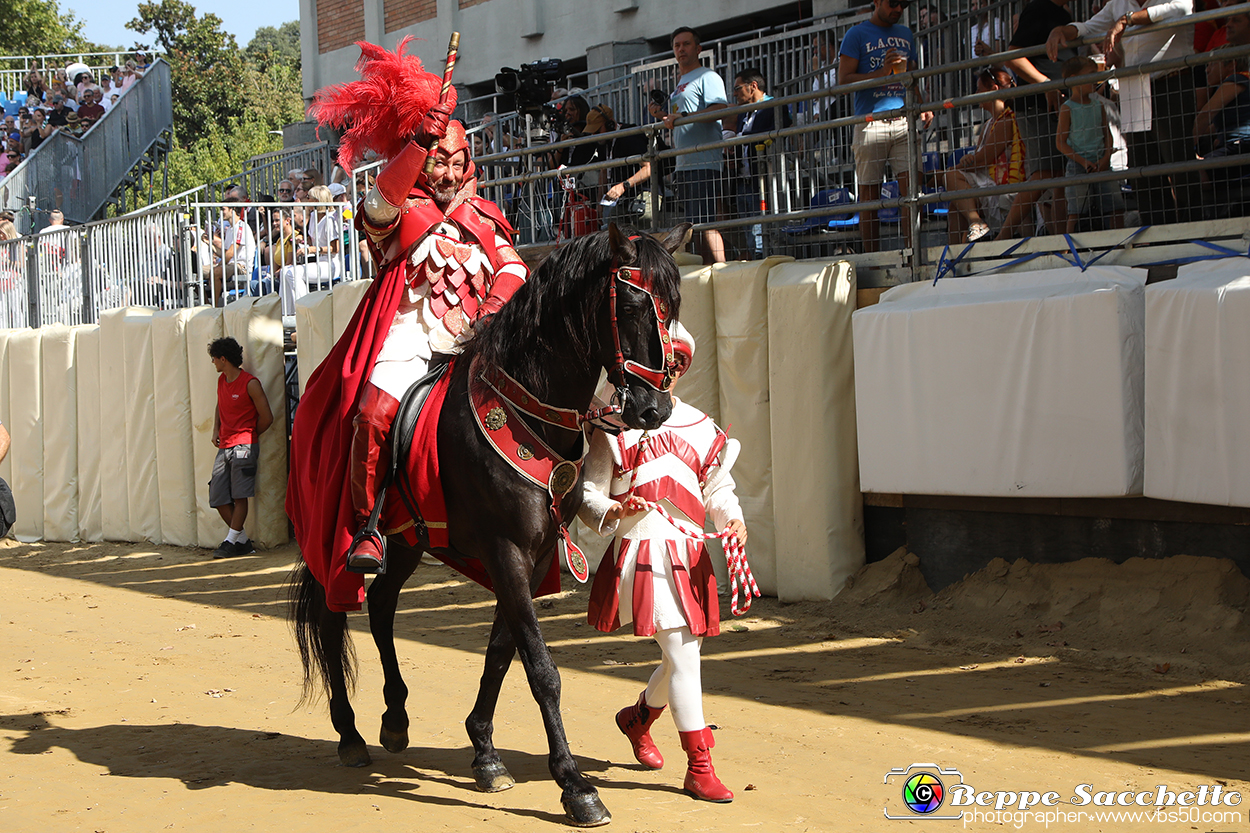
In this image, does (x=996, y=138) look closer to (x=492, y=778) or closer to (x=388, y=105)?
(x=388, y=105)

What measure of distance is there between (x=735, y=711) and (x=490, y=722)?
4.90 ft

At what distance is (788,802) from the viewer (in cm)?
420

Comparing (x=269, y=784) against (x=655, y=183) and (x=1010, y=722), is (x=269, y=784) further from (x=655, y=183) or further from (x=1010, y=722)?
(x=655, y=183)

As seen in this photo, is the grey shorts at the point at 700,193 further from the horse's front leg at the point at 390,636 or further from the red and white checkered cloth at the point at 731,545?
the red and white checkered cloth at the point at 731,545

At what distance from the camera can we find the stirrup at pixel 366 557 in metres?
4.41

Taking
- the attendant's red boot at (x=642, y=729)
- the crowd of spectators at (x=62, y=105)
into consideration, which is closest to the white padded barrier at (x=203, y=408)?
the attendant's red boot at (x=642, y=729)

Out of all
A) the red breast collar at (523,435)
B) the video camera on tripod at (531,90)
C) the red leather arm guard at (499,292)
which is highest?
the video camera on tripod at (531,90)

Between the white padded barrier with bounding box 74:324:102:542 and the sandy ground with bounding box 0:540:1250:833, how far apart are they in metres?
5.10

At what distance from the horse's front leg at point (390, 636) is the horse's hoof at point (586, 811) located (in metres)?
1.31

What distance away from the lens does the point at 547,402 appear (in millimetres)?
4188

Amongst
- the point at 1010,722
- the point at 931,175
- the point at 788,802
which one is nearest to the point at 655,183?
the point at 931,175

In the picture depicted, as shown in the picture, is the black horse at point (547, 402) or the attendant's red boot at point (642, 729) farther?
the attendant's red boot at point (642, 729)

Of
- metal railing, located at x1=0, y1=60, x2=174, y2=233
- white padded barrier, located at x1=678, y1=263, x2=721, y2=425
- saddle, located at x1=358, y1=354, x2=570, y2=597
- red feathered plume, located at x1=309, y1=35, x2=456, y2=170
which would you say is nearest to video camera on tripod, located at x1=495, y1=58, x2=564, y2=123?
white padded barrier, located at x1=678, y1=263, x2=721, y2=425

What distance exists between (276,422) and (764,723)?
7.81 metres
